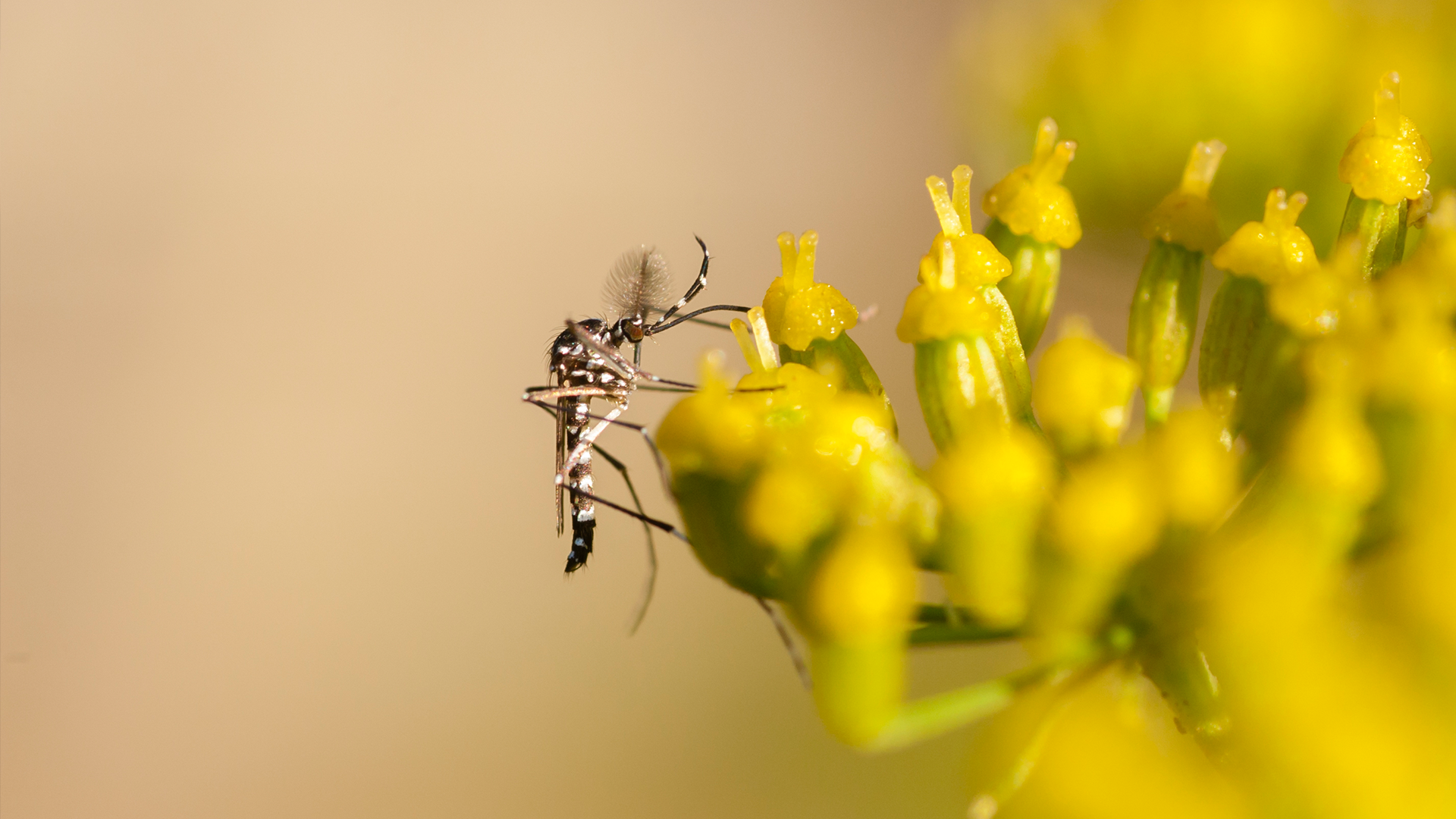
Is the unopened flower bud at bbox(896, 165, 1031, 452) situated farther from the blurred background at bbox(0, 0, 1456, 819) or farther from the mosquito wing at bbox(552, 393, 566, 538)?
the blurred background at bbox(0, 0, 1456, 819)

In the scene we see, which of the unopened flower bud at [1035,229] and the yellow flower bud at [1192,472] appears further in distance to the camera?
the unopened flower bud at [1035,229]

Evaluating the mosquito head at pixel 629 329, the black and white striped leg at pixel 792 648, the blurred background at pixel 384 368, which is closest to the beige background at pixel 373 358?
the blurred background at pixel 384 368

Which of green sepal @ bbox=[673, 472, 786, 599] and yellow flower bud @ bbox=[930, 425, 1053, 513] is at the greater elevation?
yellow flower bud @ bbox=[930, 425, 1053, 513]

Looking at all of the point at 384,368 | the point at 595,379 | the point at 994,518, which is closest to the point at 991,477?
the point at 994,518

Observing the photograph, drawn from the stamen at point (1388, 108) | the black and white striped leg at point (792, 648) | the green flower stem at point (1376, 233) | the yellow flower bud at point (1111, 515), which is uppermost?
the stamen at point (1388, 108)

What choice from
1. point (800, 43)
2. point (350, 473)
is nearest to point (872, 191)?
point (800, 43)

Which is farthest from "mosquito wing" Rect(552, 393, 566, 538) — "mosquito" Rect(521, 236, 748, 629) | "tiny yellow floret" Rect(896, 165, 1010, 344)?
"tiny yellow floret" Rect(896, 165, 1010, 344)

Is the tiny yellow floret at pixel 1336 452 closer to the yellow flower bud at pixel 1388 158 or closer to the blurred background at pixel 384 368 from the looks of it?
the yellow flower bud at pixel 1388 158

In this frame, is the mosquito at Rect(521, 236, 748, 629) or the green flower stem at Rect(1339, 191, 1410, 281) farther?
the mosquito at Rect(521, 236, 748, 629)
